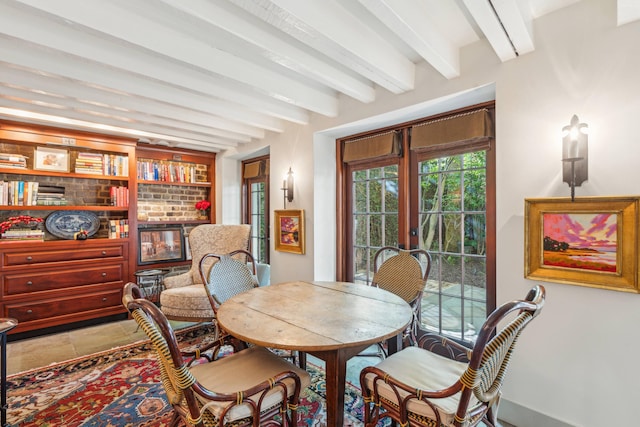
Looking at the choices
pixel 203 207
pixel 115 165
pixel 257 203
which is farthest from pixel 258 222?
pixel 115 165

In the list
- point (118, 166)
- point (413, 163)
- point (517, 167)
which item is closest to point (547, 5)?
point (517, 167)

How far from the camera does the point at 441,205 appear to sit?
284 cm

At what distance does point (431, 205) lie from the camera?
9.56 feet

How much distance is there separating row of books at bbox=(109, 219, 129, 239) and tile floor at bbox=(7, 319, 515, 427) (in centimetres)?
112

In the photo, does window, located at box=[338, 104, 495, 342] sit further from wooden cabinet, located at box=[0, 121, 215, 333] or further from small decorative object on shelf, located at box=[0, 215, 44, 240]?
small decorative object on shelf, located at box=[0, 215, 44, 240]

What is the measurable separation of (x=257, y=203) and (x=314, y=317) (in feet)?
11.6

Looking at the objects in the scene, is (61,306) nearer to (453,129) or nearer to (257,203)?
(257,203)

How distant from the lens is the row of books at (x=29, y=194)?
3439 millimetres

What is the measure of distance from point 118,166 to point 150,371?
110 inches

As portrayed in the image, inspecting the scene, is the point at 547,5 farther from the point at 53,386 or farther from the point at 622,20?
the point at 53,386

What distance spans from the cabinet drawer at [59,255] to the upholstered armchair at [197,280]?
2.97 ft

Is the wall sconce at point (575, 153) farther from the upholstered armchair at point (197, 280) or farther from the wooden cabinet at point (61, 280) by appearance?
the wooden cabinet at point (61, 280)

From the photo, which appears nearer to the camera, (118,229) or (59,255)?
(59,255)

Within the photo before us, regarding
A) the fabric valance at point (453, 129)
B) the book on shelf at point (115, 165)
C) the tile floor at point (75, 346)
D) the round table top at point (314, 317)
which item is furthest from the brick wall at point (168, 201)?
the fabric valance at point (453, 129)
